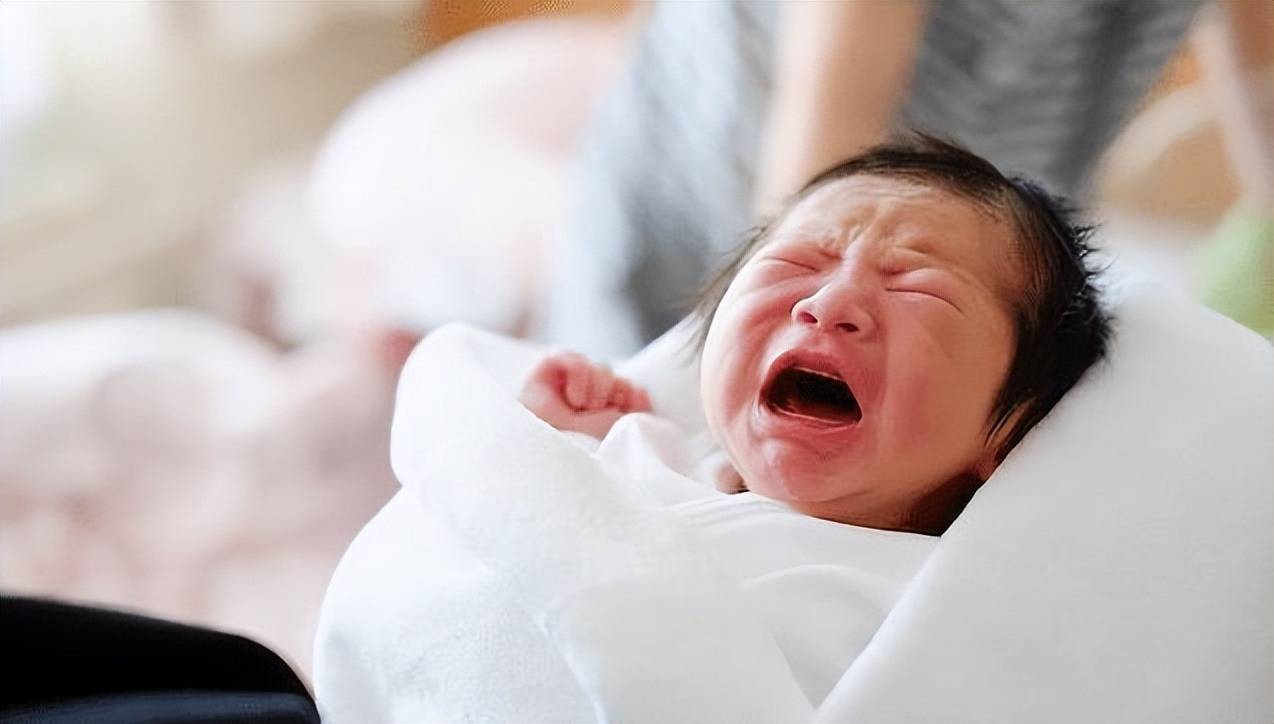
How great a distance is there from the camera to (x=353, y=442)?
114 cm

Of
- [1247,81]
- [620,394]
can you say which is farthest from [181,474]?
[1247,81]

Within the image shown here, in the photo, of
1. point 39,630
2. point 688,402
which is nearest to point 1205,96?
point 688,402

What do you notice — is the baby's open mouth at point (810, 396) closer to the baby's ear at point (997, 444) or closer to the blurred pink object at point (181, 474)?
the baby's ear at point (997, 444)

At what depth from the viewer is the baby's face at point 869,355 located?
1.69 ft

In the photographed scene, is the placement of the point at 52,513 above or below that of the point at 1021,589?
below

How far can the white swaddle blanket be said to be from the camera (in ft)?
1.42

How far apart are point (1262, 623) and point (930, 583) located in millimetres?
129

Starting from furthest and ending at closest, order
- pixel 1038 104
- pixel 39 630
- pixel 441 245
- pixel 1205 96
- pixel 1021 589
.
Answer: pixel 441 245 < pixel 1205 96 < pixel 1038 104 < pixel 39 630 < pixel 1021 589

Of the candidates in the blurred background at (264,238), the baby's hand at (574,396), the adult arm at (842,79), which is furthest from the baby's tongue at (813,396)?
the blurred background at (264,238)

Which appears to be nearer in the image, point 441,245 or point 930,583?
point 930,583

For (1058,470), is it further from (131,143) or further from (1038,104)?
(131,143)

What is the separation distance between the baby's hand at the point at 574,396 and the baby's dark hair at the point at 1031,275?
5 cm

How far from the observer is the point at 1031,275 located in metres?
0.56

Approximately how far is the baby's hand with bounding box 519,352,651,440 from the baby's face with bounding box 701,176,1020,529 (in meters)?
0.07
